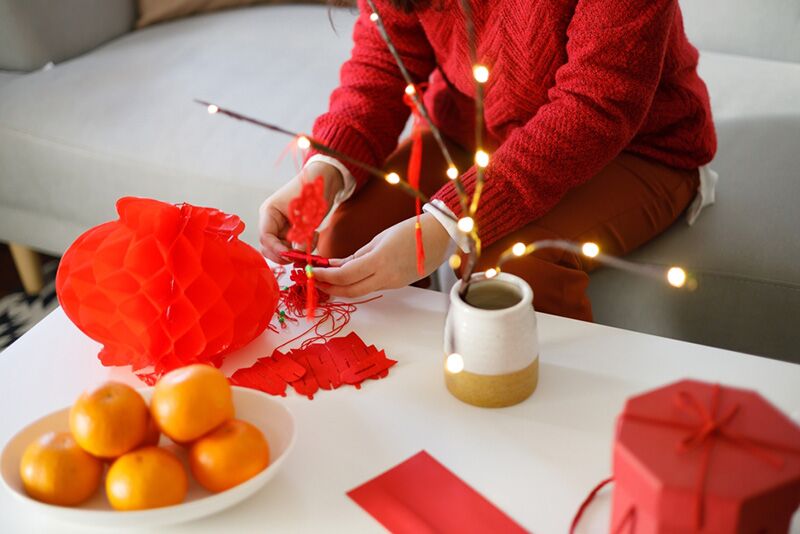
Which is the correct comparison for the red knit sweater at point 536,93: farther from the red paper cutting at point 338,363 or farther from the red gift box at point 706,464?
the red gift box at point 706,464

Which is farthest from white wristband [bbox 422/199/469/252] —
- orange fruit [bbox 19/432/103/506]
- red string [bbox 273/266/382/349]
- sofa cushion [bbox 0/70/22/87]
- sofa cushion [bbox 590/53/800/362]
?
sofa cushion [bbox 0/70/22/87]

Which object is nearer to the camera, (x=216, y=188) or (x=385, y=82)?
(x=385, y=82)

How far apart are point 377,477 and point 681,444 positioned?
29 centimetres

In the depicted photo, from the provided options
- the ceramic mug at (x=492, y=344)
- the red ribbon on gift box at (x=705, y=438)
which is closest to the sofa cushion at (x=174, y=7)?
the ceramic mug at (x=492, y=344)

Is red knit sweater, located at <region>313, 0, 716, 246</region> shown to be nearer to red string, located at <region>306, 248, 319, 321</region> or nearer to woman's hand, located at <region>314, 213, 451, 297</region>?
woman's hand, located at <region>314, 213, 451, 297</region>

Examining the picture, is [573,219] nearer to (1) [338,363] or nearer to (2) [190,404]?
(1) [338,363]

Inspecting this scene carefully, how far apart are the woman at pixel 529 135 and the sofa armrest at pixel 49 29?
32.2 inches

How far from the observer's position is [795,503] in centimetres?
56

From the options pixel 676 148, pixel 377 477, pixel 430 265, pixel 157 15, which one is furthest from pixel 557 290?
pixel 157 15

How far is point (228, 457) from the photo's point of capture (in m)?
0.70

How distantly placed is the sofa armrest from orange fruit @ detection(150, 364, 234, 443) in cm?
130

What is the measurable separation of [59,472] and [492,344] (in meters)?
0.39

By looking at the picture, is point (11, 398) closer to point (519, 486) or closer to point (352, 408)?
point (352, 408)

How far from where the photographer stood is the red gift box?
1.77 ft
